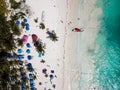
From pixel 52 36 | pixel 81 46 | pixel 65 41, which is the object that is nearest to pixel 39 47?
pixel 52 36

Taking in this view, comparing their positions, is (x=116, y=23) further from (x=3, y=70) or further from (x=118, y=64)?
(x=3, y=70)

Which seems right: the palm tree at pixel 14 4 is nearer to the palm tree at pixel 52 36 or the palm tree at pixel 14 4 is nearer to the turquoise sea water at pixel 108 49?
the palm tree at pixel 52 36

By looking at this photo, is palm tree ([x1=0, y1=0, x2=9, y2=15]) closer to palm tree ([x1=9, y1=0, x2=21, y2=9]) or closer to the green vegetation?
the green vegetation

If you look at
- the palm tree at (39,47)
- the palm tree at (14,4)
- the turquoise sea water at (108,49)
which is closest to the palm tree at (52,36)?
the palm tree at (39,47)

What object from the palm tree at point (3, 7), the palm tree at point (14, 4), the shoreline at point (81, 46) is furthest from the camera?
the shoreline at point (81, 46)

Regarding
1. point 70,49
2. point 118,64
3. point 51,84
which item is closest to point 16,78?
point 51,84

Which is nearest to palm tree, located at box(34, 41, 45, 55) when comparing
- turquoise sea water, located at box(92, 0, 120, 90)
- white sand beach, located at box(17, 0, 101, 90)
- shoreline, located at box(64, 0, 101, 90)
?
white sand beach, located at box(17, 0, 101, 90)
